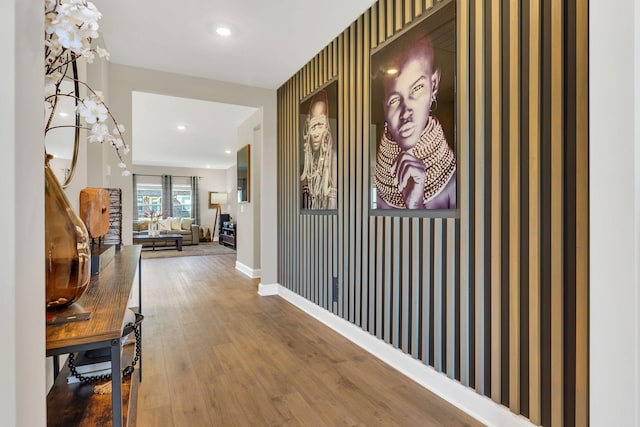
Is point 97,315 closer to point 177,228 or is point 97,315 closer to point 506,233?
point 506,233

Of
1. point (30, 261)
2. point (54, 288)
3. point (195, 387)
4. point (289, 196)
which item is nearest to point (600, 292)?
point (30, 261)

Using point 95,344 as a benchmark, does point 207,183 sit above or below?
above

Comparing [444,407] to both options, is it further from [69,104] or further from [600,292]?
[69,104]

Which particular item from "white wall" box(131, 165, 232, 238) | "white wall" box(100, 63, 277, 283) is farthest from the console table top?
"white wall" box(131, 165, 232, 238)

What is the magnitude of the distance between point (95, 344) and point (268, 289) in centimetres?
329

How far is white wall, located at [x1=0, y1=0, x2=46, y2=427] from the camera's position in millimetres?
521

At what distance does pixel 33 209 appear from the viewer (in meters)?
0.63

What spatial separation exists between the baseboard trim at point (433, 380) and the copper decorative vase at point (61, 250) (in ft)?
5.87

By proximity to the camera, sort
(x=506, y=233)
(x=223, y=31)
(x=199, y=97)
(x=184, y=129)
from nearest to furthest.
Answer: (x=506, y=233), (x=223, y=31), (x=199, y=97), (x=184, y=129)

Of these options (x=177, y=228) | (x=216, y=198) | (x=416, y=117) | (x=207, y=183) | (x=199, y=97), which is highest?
(x=199, y=97)

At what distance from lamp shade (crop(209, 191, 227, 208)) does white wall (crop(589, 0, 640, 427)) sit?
11.3m

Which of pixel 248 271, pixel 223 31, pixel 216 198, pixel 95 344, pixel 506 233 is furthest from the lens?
pixel 216 198

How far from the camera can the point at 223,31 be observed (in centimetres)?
268

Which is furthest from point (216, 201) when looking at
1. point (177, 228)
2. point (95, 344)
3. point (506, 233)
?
point (95, 344)
